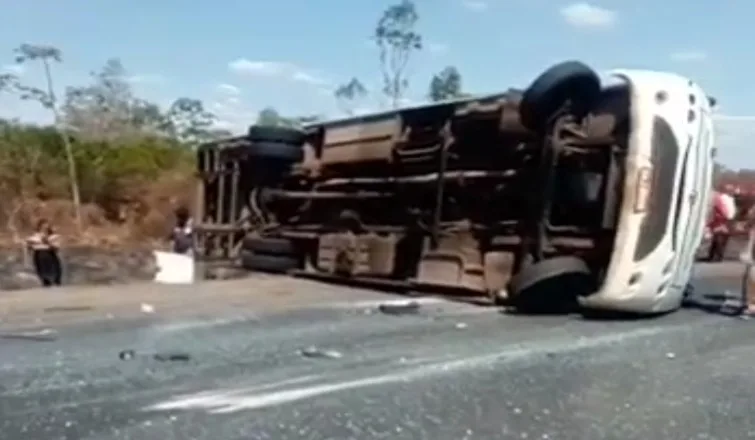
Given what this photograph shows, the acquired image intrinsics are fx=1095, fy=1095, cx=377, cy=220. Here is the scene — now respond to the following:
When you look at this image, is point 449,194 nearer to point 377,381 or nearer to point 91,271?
point 377,381

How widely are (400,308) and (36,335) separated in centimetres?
260

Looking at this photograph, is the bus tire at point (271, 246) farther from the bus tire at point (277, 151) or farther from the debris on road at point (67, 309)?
the debris on road at point (67, 309)

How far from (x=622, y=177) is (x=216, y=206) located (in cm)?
561

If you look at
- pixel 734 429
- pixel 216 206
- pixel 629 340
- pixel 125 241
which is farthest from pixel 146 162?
pixel 734 429

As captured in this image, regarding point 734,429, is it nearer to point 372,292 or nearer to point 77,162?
point 372,292

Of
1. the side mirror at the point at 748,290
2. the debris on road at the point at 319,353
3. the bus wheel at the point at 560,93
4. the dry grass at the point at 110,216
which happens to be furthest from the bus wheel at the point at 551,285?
the dry grass at the point at 110,216

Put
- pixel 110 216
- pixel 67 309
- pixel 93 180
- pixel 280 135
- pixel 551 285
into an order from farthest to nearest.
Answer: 1. pixel 93 180
2. pixel 110 216
3. pixel 280 135
4. pixel 551 285
5. pixel 67 309

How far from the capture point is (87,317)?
675 cm

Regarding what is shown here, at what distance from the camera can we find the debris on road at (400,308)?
7.44 meters

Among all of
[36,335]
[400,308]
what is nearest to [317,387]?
[36,335]

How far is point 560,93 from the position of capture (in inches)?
303

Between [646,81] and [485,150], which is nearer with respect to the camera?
[646,81]

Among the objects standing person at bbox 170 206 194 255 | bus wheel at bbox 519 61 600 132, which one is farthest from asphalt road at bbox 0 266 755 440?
standing person at bbox 170 206 194 255

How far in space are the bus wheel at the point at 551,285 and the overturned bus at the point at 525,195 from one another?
10mm
